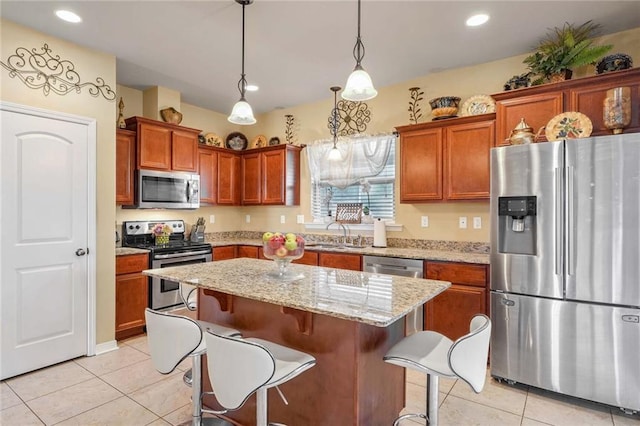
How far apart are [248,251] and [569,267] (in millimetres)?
3539

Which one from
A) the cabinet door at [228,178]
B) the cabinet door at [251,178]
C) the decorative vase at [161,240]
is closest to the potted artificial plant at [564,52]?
the cabinet door at [251,178]

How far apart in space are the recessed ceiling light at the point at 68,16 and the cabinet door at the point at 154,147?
128 cm

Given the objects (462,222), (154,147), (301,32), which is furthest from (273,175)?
(462,222)

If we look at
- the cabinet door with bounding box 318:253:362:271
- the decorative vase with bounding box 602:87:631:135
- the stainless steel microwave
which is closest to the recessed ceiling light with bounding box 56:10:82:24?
the stainless steel microwave

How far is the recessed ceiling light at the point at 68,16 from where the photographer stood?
8.62 feet

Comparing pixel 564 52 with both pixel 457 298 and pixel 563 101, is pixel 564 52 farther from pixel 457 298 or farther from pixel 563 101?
pixel 457 298

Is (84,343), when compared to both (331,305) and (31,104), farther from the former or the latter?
(331,305)

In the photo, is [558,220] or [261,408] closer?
[261,408]

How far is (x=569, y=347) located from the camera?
7.90 ft

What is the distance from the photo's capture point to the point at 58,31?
2885mm

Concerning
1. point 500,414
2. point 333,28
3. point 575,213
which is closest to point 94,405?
point 500,414

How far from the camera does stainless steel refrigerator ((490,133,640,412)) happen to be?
7.38 feet

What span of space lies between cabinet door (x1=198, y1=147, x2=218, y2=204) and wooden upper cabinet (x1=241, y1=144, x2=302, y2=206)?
0.49 meters

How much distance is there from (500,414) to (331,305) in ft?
5.55
